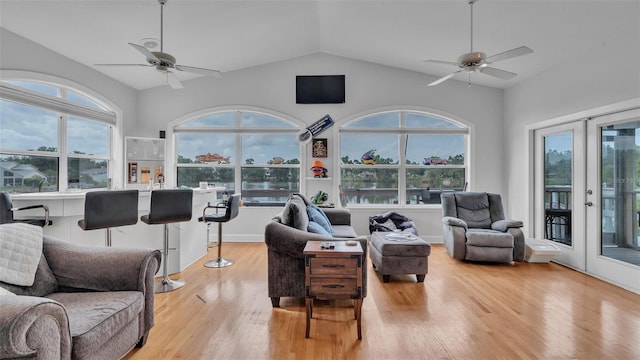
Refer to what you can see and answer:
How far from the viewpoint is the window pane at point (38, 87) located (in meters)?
3.67

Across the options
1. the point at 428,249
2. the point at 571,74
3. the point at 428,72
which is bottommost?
the point at 428,249

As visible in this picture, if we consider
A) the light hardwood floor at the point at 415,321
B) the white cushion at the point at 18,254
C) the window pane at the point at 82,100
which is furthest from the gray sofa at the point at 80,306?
the window pane at the point at 82,100

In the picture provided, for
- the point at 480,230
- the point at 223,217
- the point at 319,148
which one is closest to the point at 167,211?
the point at 223,217

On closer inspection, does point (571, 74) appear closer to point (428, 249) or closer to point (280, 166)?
point (428, 249)

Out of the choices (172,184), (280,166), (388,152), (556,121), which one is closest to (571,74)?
(556,121)

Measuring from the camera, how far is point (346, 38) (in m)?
4.82

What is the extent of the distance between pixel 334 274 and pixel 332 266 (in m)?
0.06

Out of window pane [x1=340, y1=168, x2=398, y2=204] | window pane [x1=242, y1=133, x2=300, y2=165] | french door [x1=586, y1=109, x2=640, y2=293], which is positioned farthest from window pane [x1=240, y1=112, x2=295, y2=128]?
french door [x1=586, y1=109, x2=640, y2=293]

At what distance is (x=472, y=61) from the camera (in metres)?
3.12

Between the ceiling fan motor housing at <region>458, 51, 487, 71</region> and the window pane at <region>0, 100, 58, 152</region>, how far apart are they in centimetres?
510

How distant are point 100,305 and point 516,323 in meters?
3.01

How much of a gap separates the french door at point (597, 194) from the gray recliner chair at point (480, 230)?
0.65m

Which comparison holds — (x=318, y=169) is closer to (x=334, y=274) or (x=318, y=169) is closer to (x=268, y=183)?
(x=268, y=183)

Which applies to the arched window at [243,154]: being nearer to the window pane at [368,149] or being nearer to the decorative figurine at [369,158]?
the window pane at [368,149]
